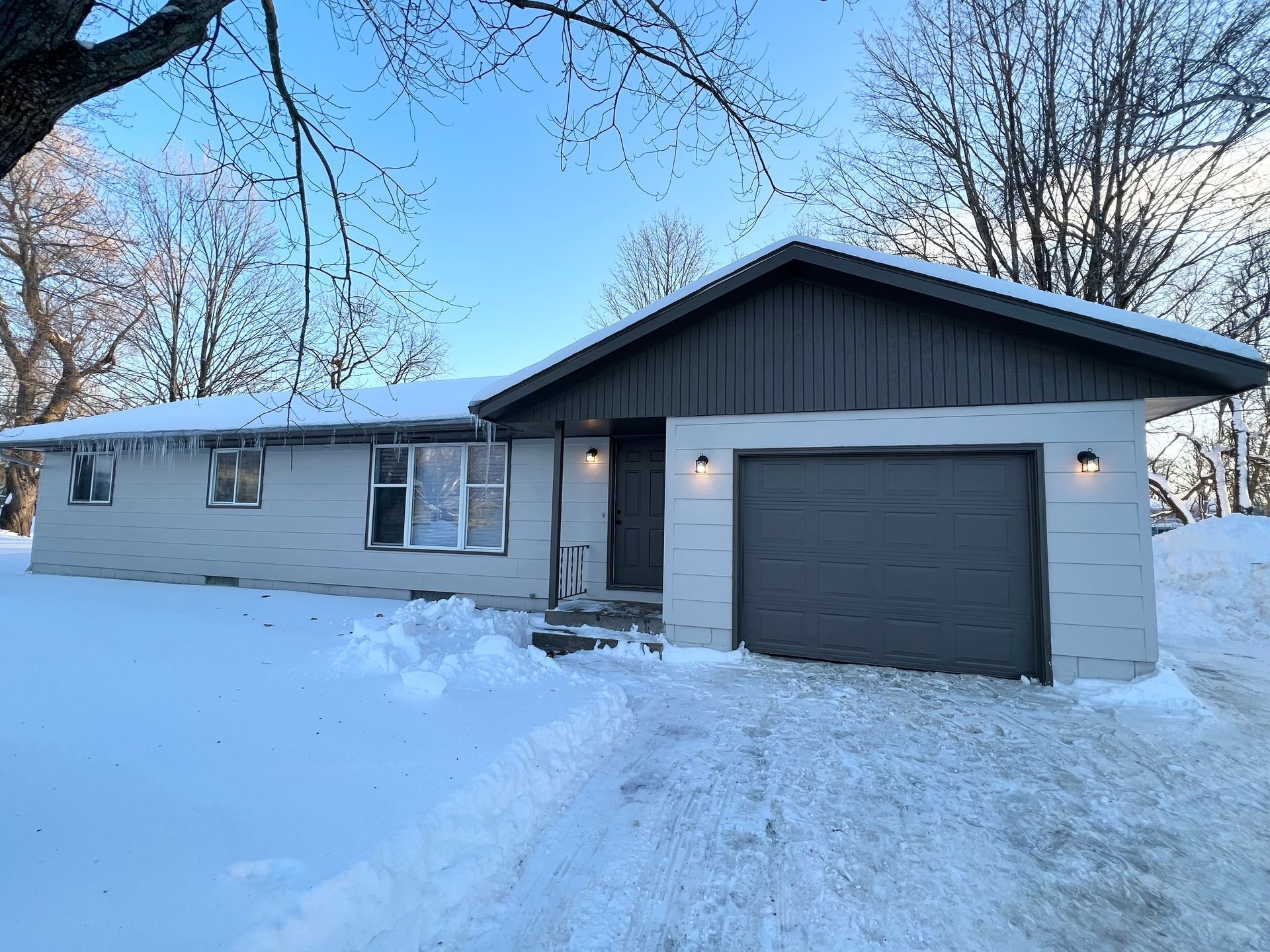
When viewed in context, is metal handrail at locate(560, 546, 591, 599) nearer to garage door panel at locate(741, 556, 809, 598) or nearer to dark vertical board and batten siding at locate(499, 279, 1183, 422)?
dark vertical board and batten siding at locate(499, 279, 1183, 422)

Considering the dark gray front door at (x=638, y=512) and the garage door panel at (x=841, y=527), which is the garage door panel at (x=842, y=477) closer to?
the garage door panel at (x=841, y=527)

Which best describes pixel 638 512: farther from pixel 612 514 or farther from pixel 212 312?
pixel 212 312

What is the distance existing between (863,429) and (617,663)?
3.30m

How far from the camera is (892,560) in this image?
17.6 ft

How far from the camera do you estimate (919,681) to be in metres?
4.90

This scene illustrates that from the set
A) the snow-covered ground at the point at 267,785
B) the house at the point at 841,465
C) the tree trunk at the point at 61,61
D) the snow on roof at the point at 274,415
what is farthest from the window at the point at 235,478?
the tree trunk at the point at 61,61

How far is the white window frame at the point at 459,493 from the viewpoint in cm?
791

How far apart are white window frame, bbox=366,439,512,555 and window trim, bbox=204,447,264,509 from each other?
7.29ft

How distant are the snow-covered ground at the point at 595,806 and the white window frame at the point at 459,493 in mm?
3121

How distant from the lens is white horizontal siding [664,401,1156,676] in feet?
15.5

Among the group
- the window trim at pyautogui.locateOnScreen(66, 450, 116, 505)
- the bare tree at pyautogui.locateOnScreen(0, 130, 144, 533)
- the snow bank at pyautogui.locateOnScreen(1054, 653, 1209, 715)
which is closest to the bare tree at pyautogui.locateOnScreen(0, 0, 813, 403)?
the snow bank at pyautogui.locateOnScreen(1054, 653, 1209, 715)

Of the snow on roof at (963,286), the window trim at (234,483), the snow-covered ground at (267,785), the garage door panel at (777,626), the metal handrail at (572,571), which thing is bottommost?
the snow-covered ground at (267,785)

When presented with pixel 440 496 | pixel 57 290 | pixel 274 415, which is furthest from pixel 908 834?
pixel 57 290

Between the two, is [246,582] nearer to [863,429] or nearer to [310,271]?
[310,271]
